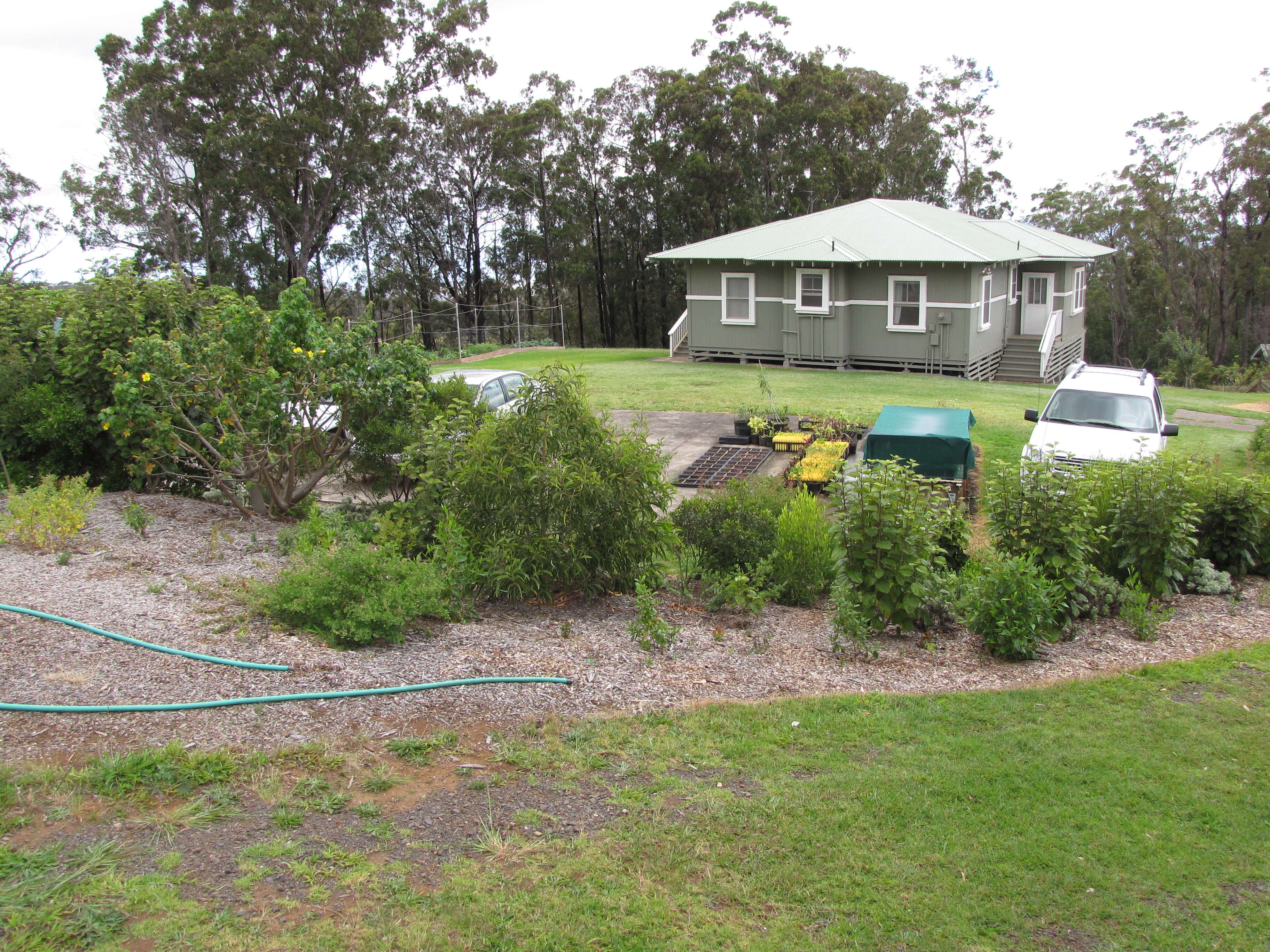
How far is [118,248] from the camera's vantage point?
128 feet

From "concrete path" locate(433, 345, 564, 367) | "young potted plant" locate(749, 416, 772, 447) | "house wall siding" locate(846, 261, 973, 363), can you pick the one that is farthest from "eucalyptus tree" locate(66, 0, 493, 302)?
"young potted plant" locate(749, 416, 772, 447)

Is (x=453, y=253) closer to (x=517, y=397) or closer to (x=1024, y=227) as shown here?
(x=1024, y=227)

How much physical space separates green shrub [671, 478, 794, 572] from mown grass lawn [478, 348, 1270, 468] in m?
7.11

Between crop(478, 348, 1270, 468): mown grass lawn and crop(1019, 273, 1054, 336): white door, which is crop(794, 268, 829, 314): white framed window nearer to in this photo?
crop(478, 348, 1270, 468): mown grass lawn

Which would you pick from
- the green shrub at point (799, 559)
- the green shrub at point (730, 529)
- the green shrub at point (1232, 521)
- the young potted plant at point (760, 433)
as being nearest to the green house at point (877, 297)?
the young potted plant at point (760, 433)

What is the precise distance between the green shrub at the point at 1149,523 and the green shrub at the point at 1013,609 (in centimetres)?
123

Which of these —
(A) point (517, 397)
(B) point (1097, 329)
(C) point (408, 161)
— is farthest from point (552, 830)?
(B) point (1097, 329)

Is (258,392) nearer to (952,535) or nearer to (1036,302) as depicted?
(952,535)

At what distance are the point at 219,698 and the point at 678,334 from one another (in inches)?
973

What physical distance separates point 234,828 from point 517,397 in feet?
14.0

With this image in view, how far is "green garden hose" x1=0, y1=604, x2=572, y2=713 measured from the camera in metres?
4.78

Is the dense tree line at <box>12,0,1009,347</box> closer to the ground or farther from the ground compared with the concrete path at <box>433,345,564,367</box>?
farther from the ground

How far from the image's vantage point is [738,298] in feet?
85.8

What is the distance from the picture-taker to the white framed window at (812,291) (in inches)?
970
